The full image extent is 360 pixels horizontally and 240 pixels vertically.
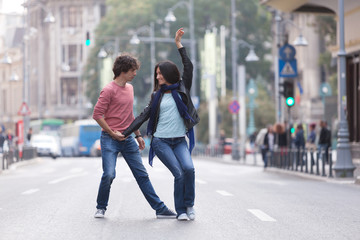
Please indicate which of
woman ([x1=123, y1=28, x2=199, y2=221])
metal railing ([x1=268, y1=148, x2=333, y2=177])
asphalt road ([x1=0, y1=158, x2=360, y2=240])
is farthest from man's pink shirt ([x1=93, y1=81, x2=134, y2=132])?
metal railing ([x1=268, y1=148, x2=333, y2=177])

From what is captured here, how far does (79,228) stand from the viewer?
10070 mm

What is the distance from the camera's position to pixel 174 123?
10.7 metres

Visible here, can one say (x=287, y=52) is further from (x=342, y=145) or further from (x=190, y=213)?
(x=190, y=213)

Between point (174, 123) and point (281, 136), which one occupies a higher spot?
point (174, 123)

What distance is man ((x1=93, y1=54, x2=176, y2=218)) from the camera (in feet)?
36.0

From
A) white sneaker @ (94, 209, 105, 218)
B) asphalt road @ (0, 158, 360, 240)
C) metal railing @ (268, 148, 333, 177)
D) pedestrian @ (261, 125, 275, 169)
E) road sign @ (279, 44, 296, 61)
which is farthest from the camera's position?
pedestrian @ (261, 125, 275, 169)

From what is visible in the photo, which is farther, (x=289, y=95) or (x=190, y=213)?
(x=289, y=95)

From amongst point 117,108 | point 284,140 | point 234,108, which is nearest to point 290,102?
point 284,140

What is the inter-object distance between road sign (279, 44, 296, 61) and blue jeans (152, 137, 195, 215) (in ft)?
65.3

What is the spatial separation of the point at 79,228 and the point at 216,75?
1756 inches

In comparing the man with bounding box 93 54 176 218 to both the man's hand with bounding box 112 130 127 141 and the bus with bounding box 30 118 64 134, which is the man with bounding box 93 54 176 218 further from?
the bus with bounding box 30 118 64 134

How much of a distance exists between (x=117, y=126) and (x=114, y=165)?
1.42ft

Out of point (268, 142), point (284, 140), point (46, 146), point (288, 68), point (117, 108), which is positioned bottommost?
point (46, 146)

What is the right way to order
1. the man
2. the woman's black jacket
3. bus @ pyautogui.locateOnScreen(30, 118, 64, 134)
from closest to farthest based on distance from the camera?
the woman's black jacket, the man, bus @ pyautogui.locateOnScreen(30, 118, 64, 134)
